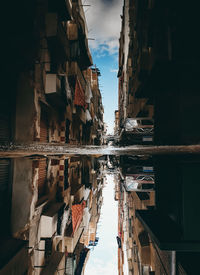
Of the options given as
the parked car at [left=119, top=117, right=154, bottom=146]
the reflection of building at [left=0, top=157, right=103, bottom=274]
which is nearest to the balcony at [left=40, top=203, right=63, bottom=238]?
the reflection of building at [left=0, top=157, right=103, bottom=274]

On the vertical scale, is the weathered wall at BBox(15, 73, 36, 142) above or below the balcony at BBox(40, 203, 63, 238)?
above

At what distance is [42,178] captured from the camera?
23.0ft

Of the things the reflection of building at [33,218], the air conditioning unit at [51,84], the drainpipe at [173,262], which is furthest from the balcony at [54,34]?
the drainpipe at [173,262]

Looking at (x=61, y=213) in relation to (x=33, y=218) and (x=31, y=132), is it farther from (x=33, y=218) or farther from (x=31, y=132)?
(x=31, y=132)

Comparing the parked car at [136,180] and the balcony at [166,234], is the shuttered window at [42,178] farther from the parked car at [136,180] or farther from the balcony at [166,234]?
the parked car at [136,180]

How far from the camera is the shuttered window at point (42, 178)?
678 cm

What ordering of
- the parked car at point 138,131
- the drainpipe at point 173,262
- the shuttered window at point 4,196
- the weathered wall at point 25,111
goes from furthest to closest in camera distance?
the parked car at point 138,131 → the weathered wall at point 25,111 → the shuttered window at point 4,196 → the drainpipe at point 173,262

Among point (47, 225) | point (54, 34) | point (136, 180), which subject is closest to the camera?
point (47, 225)

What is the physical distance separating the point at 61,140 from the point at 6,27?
5800 millimetres

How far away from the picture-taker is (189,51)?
191 inches

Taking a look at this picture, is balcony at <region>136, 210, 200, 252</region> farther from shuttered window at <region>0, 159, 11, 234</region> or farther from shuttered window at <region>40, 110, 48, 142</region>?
shuttered window at <region>40, 110, 48, 142</region>

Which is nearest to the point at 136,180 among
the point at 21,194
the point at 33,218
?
the point at 33,218

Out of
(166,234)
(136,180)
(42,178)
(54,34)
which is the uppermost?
(54,34)

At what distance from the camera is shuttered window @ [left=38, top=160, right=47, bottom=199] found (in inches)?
267
